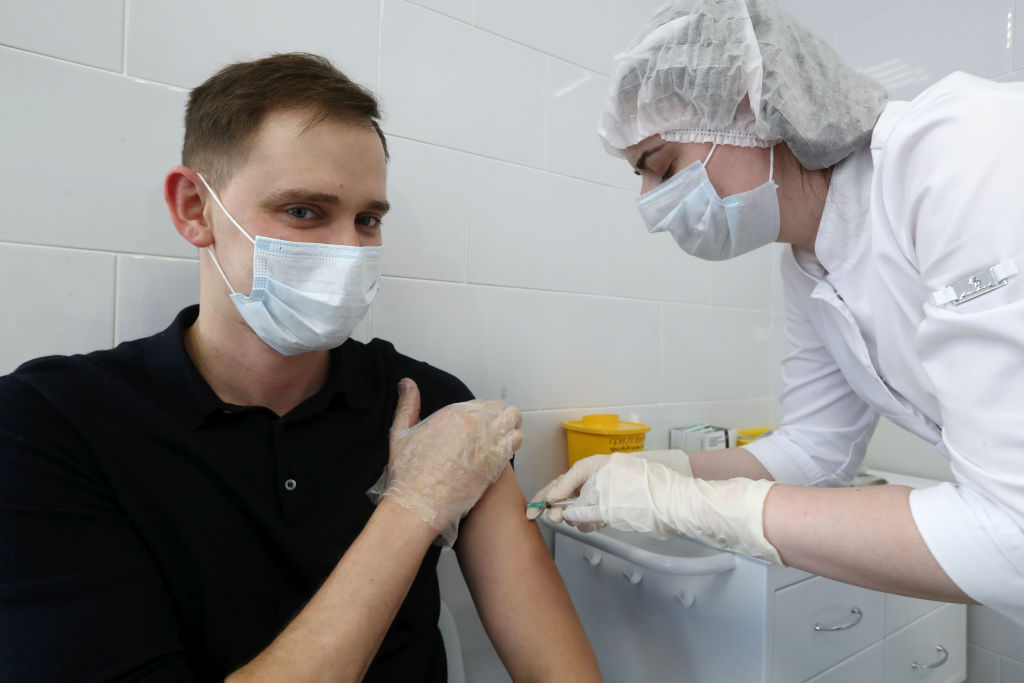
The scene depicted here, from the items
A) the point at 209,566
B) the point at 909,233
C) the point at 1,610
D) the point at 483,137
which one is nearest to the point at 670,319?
the point at 483,137

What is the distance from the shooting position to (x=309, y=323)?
0.83 m

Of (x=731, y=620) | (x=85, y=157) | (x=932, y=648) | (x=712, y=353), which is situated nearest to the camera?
(x=85, y=157)

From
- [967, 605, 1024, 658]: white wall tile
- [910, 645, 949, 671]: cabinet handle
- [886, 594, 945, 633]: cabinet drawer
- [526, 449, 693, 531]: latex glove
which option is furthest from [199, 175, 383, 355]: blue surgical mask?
[967, 605, 1024, 658]: white wall tile

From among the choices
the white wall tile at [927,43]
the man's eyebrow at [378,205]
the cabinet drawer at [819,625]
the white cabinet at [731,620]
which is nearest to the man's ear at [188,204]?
the man's eyebrow at [378,205]

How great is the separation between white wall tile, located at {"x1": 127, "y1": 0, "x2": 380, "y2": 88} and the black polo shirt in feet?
1.51

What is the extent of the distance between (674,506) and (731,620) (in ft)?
1.27

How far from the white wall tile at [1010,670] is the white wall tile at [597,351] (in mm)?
1214

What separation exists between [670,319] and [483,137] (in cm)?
83

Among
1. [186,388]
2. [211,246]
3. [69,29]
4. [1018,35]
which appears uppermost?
[1018,35]

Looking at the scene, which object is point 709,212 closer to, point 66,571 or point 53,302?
point 66,571

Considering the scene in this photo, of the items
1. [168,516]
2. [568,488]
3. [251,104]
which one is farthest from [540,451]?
[251,104]

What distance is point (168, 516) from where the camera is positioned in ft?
2.41

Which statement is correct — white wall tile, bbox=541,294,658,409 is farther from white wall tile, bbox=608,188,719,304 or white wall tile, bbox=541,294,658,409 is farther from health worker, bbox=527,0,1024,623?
health worker, bbox=527,0,1024,623

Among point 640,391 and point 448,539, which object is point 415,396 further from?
point 640,391
